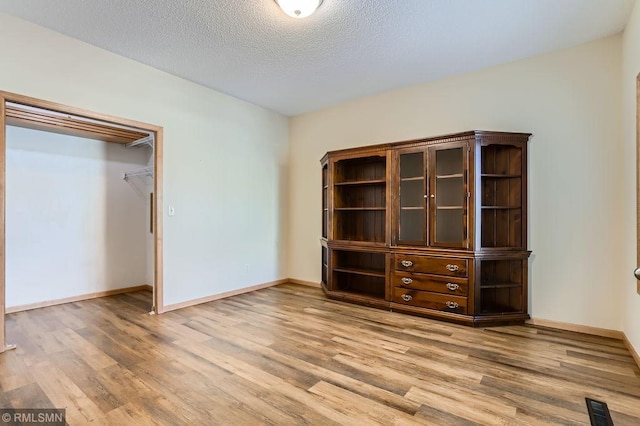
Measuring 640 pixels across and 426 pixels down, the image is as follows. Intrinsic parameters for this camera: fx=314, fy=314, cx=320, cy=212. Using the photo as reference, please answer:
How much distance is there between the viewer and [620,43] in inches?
114

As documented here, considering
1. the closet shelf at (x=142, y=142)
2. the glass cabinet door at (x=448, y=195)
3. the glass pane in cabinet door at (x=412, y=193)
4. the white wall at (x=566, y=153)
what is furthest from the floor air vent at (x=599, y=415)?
the closet shelf at (x=142, y=142)

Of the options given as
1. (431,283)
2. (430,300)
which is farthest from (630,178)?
(430,300)

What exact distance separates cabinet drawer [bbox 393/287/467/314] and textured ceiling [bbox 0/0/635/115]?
8.31 feet

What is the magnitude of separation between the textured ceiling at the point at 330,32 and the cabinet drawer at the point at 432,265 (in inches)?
84.5

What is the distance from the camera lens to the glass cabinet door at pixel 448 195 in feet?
10.8

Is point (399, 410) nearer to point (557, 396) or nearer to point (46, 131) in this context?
point (557, 396)

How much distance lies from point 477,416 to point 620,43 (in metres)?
3.48

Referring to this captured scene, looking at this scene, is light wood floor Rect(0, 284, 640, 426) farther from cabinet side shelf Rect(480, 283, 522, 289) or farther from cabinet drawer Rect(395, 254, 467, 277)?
cabinet drawer Rect(395, 254, 467, 277)

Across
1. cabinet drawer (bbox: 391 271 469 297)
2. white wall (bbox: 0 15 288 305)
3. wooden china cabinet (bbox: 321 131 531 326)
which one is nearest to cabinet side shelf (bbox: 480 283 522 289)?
wooden china cabinet (bbox: 321 131 531 326)

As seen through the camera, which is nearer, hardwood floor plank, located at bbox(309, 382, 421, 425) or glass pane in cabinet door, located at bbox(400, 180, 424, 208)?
hardwood floor plank, located at bbox(309, 382, 421, 425)

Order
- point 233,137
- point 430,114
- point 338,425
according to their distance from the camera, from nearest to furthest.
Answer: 1. point 338,425
2. point 430,114
3. point 233,137

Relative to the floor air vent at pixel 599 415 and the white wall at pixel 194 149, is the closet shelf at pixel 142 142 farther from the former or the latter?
the floor air vent at pixel 599 415

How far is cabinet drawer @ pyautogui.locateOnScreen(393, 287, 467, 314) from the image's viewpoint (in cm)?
328

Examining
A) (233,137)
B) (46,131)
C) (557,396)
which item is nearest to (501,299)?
(557,396)
